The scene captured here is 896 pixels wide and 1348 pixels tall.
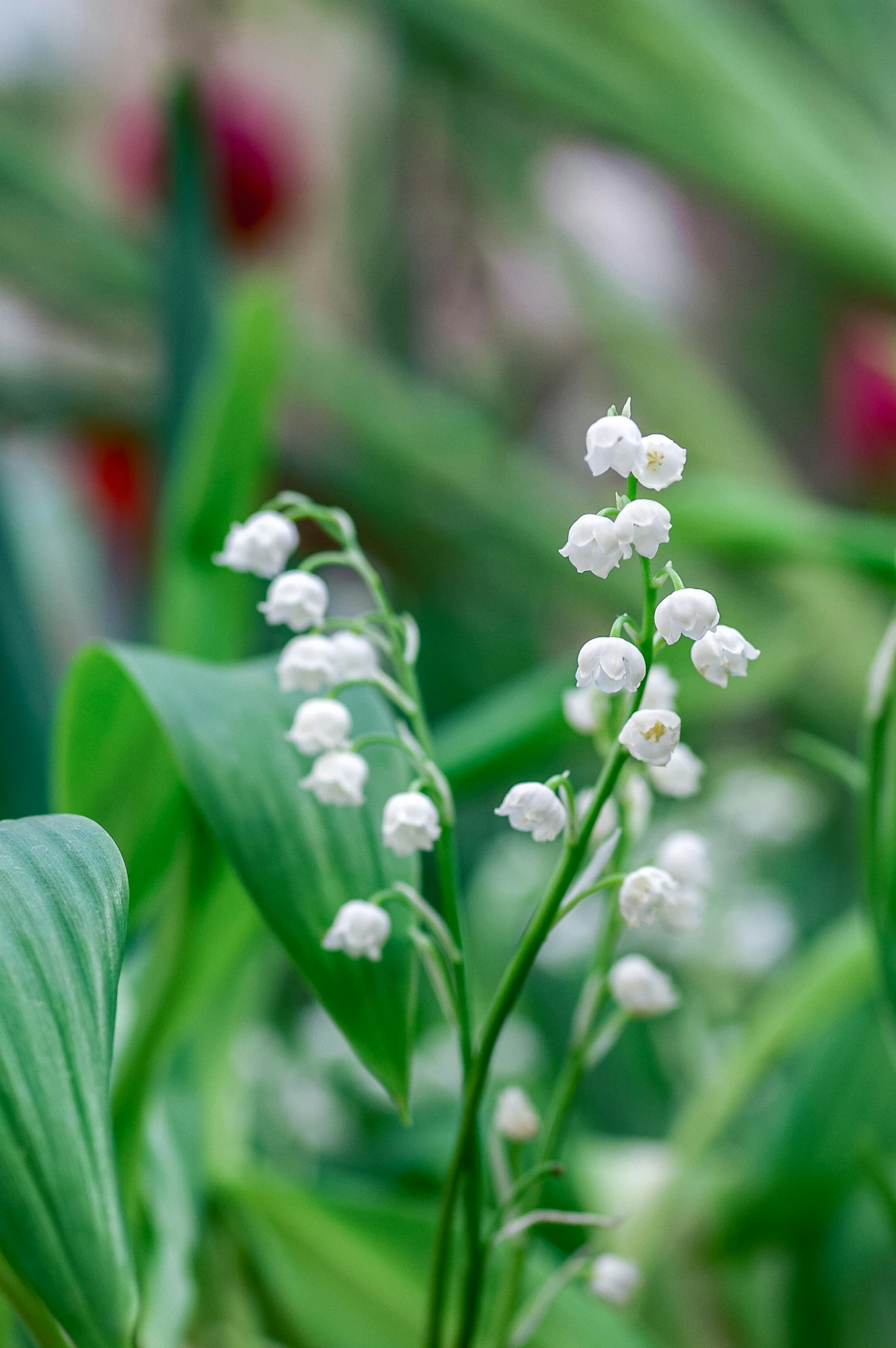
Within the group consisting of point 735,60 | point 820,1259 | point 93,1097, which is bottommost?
point 820,1259

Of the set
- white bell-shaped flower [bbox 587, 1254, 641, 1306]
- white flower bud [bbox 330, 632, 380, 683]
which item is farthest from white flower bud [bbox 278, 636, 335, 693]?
white bell-shaped flower [bbox 587, 1254, 641, 1306]

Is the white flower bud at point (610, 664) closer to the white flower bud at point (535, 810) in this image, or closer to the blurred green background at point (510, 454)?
the white flower bud at point (535, 810)

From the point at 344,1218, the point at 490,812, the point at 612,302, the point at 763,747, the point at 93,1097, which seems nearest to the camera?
the point at 93,1097

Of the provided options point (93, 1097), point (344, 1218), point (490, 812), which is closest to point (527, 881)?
point (490, 812)

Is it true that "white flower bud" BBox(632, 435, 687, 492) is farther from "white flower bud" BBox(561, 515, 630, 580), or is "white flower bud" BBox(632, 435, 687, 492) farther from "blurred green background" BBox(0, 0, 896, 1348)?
"blurred green background" BBox(0, 0, 896, 1348)

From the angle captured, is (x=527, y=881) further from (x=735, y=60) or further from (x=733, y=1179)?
(x=735, y=60)

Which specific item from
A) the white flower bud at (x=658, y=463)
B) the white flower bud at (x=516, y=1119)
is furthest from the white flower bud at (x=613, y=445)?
the white flower bud at (x=516, y=1119)
